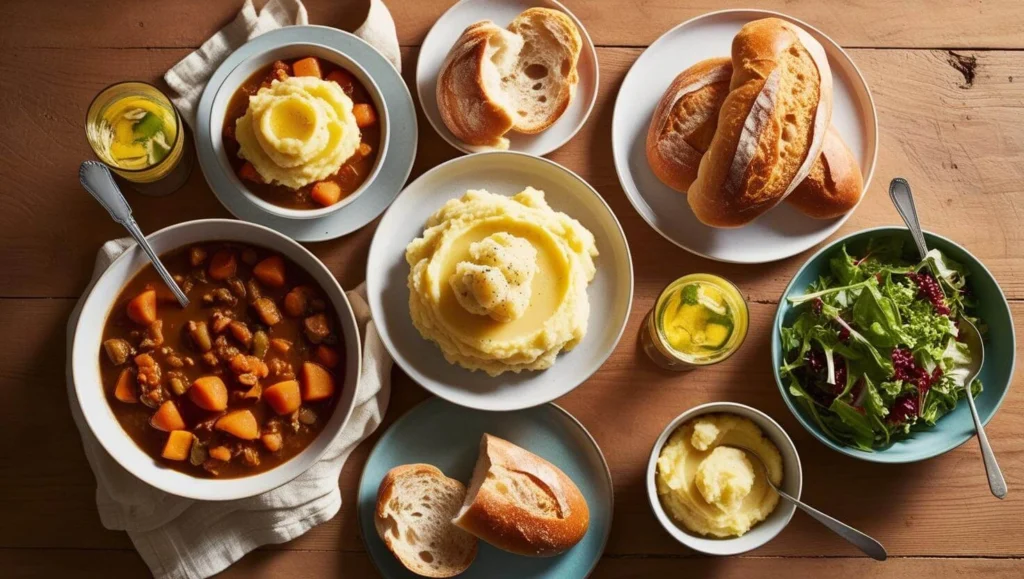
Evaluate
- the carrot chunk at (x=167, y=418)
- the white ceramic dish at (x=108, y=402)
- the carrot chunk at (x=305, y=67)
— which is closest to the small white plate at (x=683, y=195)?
the carrot chunk at (x=305, y=67)

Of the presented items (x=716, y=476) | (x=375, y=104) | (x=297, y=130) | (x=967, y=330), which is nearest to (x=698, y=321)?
(x=716, y=476)

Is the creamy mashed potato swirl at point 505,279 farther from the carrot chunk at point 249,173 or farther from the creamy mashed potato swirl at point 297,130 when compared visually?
the carrot chunk at point 249,173

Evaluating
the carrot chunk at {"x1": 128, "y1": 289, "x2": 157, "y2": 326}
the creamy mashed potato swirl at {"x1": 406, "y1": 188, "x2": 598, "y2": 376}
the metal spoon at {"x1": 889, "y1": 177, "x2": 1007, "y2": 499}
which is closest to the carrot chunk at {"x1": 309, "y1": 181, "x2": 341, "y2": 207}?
the creamy mashed potato swirl at {"x1": 406, "y1": 188, "x2": 598, "y2": 376}

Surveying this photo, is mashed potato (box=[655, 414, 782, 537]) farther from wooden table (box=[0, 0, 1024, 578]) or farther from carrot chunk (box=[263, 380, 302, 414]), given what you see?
carrot chunk (box=[263, 380, 302, 414])

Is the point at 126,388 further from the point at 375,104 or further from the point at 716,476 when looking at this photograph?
the point at 716,476

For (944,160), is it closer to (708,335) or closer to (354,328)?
(708,335)

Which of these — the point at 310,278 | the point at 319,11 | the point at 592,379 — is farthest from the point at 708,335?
the point at 319,11
